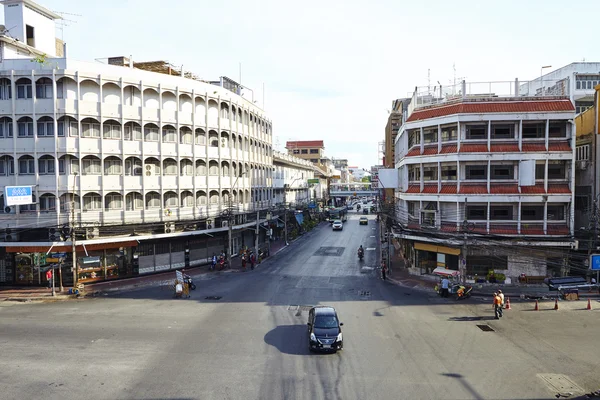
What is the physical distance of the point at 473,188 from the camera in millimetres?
36812

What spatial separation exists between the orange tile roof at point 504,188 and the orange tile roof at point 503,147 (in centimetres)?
289

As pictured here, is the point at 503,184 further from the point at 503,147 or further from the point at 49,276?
the point at 49,276

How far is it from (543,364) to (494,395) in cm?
454

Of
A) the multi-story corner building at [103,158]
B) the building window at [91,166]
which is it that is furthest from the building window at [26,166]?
the building window at [91,166]

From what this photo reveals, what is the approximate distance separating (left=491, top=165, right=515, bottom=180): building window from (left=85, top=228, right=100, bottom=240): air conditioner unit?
35.1m

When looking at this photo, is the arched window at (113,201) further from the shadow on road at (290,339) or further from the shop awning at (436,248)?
the shop awning at (436,248)

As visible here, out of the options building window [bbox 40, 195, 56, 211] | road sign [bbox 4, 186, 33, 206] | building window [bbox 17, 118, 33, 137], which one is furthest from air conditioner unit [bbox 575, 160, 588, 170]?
building window [bbox 17, 118, 33, 137]

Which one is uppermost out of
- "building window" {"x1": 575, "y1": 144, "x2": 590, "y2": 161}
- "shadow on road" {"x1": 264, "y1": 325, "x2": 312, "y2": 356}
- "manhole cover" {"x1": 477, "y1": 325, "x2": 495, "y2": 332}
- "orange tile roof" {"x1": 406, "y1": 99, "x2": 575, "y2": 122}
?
"orange tile roof" {"x1": 406, "y1": 99, "x2": 575, "y2": 122}

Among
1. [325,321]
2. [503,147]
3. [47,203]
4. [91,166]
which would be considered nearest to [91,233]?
[47,203]

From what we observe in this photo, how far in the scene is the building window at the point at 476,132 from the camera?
37719mm

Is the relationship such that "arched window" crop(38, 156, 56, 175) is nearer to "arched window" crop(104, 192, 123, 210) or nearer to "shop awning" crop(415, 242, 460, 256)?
"arched window" crop(104, 192, 123, 210)

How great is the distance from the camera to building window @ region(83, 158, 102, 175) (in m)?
39.4

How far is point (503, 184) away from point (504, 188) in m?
0.57

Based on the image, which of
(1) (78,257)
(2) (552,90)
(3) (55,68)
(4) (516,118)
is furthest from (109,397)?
(2) (552,90)
